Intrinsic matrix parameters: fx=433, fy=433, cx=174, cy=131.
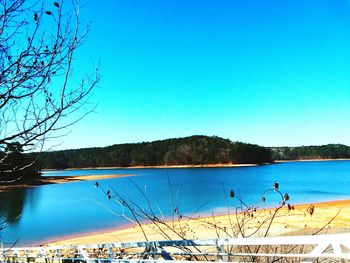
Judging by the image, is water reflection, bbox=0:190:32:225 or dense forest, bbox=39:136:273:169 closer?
water reflection, bbox=0:190:32:225

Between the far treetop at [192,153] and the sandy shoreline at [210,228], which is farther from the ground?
the far treetop at [192,153]

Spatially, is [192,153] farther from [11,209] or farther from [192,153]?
[11,209]

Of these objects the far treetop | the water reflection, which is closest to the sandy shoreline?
the water reflection

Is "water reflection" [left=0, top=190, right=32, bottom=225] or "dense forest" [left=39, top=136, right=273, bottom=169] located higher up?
"dense forest" [left=39, top=136, right=273, bottom=169]

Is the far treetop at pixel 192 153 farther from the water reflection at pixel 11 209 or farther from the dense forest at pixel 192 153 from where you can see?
the water reflection at pixel 11 209

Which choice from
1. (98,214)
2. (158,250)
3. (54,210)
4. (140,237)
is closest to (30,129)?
(158,250)

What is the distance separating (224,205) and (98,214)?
1093 centimetres

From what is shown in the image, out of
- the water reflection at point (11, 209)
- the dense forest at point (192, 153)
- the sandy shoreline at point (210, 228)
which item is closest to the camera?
the sandy shoreline at point (210, 228)

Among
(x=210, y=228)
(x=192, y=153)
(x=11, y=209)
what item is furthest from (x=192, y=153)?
(x=210, y=228)

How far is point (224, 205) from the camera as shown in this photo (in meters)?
38.0

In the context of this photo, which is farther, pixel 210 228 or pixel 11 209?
pixel 11 209

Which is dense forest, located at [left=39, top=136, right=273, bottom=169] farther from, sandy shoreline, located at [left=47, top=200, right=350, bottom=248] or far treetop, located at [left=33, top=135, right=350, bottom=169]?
sandy shoreline, located at [left=47, top=200, right=350, bottom=248]

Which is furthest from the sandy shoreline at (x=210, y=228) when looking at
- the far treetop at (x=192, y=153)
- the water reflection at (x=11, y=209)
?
the far treetop at (x=192, y=153)

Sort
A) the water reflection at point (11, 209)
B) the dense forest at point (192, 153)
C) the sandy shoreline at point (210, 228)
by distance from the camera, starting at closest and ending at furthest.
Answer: the sandy shoreline at point (210, 228), the water reflection at point (11, 209), the dense forest at point (192, 153)
